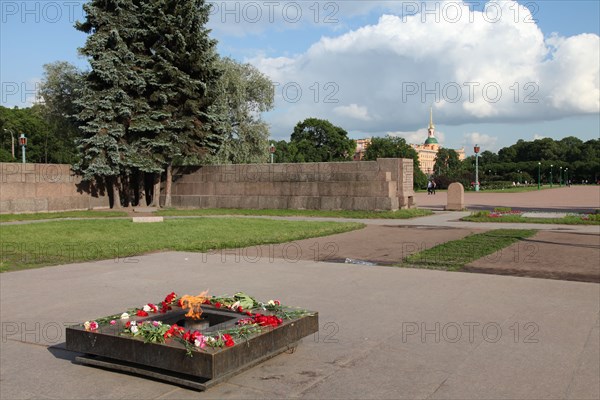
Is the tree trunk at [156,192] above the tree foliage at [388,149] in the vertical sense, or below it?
below

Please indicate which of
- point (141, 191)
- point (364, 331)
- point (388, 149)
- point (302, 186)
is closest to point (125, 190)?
point (141, 191)

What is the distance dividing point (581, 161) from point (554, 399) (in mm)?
132625

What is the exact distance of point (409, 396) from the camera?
4078 mm

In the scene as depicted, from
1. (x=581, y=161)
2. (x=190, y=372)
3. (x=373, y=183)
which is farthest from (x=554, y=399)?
(x=581, y=161)

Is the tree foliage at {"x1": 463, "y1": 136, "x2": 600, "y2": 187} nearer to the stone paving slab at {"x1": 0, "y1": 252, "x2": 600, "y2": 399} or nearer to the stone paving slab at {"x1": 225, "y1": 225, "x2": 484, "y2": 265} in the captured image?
the stone paving slab at {"x1": 225, "y1": 225, "x2": 484, "y2": 265}

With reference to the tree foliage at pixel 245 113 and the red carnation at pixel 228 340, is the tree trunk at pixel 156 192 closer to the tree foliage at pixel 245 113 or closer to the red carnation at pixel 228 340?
the tree foliage at pixel 245 113

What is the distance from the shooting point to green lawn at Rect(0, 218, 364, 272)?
37.8 feet

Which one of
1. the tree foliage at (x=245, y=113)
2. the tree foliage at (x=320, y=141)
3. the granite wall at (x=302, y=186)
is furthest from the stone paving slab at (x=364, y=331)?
the tree foliage at (x=320, y=141)

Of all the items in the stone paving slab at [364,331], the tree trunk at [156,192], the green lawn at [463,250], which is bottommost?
the stone paving slab at [364,331]

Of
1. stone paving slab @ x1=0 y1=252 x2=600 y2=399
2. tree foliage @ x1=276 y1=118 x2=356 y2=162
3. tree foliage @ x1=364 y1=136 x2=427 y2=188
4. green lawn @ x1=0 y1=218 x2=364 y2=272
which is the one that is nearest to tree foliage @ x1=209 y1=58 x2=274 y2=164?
green lawn @ x1=0 y1=218 x2=364 y2=272

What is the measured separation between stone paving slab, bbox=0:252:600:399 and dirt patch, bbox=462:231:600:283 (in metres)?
0.89

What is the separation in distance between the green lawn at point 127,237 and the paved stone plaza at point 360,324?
108 centimetres

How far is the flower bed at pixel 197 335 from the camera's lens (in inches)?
166

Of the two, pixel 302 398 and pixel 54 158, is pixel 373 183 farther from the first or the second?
pixel 54 158
